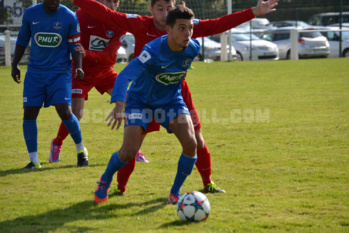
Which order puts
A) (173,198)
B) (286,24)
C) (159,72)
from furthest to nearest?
1. (286,24)
2. (173,198)
3. (159,72)

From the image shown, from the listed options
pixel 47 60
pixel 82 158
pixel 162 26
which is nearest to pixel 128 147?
pixel 162 26

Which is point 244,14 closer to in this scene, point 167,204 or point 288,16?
point 167,204

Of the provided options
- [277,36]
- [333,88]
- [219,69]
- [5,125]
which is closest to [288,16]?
[277,36]

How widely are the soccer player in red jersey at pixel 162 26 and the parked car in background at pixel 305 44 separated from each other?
2389 centimetres

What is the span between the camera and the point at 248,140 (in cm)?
809

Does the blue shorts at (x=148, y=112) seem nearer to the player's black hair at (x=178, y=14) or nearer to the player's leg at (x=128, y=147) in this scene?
the player's leg at (x=128, y=147)

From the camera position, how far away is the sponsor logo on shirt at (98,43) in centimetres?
724

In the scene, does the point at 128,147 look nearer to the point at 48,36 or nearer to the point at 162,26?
the point at 162,26

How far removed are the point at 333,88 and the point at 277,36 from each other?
15574 millimetres

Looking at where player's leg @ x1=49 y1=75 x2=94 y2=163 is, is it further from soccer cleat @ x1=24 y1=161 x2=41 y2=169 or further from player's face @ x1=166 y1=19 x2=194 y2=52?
player's face @ x1=166 y1=19 x2=194 y2=52

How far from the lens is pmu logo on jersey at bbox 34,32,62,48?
6.26m

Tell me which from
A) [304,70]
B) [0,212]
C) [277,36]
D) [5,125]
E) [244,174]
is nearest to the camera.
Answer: [0,212]

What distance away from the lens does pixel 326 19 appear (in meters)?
34.0

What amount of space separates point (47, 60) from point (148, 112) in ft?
6.94
